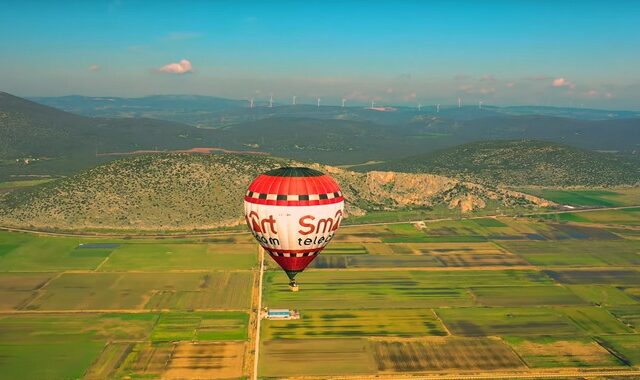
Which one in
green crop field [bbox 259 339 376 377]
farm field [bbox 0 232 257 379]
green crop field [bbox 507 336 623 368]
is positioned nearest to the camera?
green crop field [bbox 259 339 376 377]

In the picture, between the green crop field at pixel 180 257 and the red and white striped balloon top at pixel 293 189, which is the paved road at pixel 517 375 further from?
the green crop field at pixel 180 257

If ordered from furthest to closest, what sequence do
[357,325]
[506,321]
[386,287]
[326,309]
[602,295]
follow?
[386,287], [602,295], [326,309], [506,321], [357,325]

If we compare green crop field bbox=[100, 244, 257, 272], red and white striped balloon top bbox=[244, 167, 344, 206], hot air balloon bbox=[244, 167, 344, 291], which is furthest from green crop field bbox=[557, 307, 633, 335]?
green crop field bbox=[100, 244, 257, 272]

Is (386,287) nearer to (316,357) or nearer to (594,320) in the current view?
(316,357)

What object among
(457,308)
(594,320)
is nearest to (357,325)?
(457,308)

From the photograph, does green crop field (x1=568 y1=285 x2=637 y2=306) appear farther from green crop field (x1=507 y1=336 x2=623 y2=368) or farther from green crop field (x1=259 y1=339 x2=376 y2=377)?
green crop field (x1=259 y1=339 x2=376 y2=377)

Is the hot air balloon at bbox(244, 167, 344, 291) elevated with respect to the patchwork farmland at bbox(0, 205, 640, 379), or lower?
elevated

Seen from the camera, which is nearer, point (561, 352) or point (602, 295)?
point (561, 352)

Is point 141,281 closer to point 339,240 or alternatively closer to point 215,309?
point 215,309
